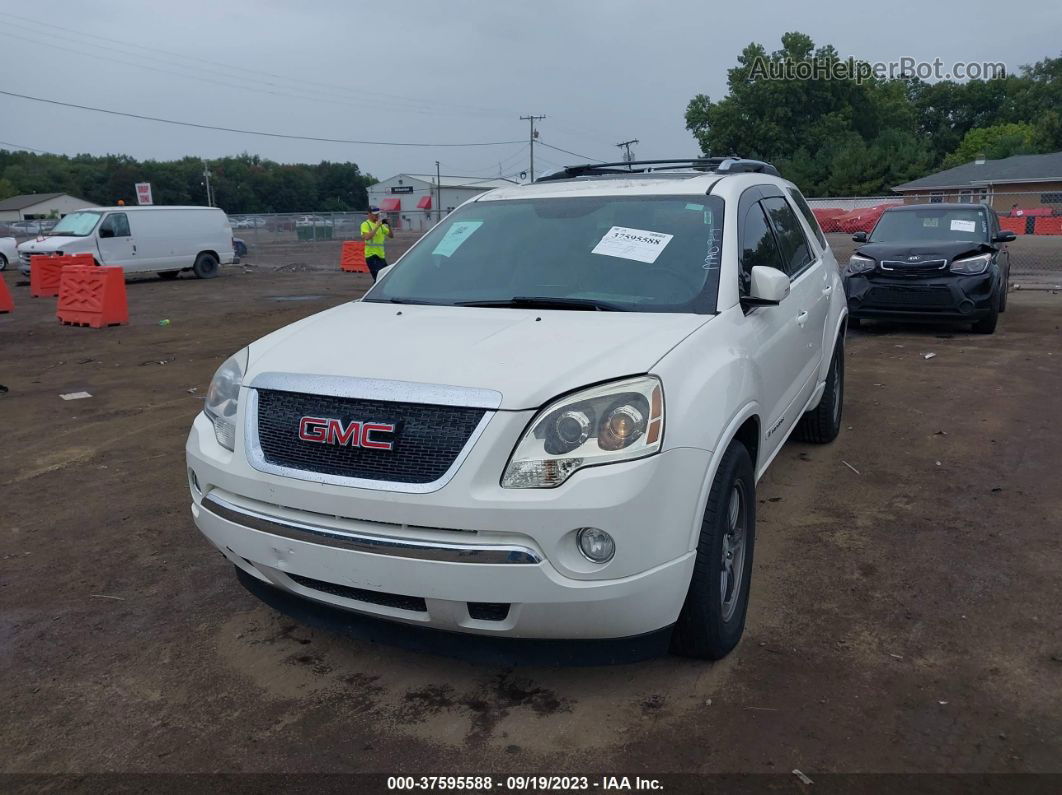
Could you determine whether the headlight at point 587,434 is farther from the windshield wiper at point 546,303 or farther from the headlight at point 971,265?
the headlight at point 971,265

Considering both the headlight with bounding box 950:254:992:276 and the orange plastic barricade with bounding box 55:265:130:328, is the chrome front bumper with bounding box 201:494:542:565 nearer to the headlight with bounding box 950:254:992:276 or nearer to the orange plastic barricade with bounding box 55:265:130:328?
the headlight with bounding box 950:254:992:276

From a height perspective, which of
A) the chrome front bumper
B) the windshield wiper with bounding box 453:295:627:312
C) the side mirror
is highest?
the side mirror

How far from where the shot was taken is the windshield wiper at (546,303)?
3.60 m

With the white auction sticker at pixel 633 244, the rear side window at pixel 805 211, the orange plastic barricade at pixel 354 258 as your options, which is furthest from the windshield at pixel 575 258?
the orange plastic barricade at pixel 354 258

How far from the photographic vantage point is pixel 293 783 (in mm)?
2635

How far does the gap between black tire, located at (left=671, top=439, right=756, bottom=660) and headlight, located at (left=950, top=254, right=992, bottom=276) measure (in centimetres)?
834

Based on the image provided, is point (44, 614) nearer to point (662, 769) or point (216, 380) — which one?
point (216, 380)

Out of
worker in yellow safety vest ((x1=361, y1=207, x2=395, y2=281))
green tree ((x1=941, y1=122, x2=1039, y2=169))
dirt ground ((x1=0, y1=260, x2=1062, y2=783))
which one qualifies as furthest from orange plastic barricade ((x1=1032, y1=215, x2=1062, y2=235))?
green tree ((x1=941, y1=122, x2=1039, y2=169))

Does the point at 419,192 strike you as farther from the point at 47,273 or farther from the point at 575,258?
the point at 575,258

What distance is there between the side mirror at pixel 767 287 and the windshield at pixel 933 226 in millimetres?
8708

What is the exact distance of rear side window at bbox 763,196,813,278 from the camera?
4.77 m

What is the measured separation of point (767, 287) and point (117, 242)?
70.1 ft

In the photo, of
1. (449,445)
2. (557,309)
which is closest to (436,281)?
(557,309)

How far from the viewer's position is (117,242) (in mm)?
21422
